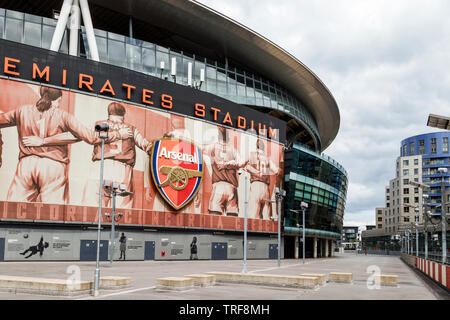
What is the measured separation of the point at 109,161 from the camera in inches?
1993

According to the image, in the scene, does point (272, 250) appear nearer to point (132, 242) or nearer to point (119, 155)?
point (132, 242)

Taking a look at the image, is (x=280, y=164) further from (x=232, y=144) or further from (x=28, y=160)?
(x=28, y=160)

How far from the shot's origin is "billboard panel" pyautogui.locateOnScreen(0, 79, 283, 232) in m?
44.7

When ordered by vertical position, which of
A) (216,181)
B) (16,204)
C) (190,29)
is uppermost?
(190,29)

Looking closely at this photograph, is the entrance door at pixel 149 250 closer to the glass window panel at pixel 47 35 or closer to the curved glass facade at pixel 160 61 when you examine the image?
the curved glass facade at pixel 160 61

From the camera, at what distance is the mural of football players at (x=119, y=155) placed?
164 feet

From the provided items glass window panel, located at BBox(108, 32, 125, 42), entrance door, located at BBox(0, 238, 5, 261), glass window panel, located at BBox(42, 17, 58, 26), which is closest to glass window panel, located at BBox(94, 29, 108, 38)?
glass window panel, located at BBox(108, 32, 125, 42)

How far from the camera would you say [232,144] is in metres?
63.8

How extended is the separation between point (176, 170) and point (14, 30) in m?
24.0

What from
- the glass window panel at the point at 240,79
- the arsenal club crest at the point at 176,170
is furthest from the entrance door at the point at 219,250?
the glass window panel at the point at 240,79

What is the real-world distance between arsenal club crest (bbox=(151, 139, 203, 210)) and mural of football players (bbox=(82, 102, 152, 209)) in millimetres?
2712
